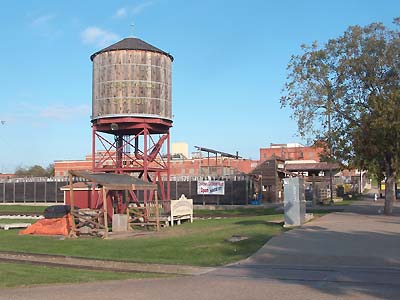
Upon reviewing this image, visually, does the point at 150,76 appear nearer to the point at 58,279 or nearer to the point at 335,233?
the point at 335,233

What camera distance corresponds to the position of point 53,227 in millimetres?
27328

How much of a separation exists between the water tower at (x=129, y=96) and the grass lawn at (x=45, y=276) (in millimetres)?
24888

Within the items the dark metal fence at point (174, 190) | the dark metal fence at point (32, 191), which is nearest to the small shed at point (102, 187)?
the dark metal fence at point (174, 190)

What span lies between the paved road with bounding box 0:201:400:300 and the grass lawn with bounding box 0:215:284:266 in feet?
3.97

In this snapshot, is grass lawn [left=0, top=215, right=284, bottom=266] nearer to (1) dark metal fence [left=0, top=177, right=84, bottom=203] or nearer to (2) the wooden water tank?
(2) the wooden water tank

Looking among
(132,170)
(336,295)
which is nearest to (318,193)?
(132,170)

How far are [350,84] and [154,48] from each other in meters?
17.6

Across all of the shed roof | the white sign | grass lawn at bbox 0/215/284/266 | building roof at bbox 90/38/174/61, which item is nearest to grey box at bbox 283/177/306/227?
grass lawn at bbox 0/215/284/266

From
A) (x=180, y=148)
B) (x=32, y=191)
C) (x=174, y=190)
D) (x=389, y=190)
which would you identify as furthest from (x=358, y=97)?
(x=180, y=148)

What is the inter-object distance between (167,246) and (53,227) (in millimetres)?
9364

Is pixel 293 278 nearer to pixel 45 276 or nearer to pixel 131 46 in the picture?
pixel 45 276

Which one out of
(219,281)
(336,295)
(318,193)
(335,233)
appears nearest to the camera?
(336,295)

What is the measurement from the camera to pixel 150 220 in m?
30.0

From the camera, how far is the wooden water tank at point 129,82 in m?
40.5
